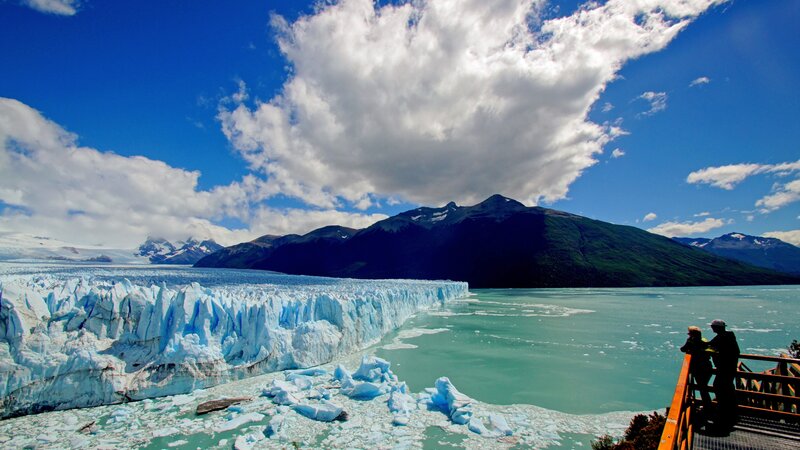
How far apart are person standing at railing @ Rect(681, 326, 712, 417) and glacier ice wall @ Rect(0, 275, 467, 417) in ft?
43.0

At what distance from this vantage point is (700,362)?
5238 millimetres

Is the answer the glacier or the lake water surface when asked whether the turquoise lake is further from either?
the glacier

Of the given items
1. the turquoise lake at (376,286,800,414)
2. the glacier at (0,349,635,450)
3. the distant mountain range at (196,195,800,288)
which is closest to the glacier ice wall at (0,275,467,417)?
the glacier at (0,349,635,450)

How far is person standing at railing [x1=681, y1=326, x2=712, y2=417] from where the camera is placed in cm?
510

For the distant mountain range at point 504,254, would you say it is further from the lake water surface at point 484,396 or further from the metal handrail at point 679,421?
the metal handrail at point 679,421

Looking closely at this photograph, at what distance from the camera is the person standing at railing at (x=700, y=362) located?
5102mm

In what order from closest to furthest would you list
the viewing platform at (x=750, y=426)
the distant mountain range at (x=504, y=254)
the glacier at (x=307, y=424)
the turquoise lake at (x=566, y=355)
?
the viewing platform at (x=750, y=426), the glacier at (x=307, y=424), the turquoise lake at (x=566, y=355), the distant mountain range at (x=504, y=254)

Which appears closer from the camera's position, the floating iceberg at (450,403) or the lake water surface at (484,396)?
the lake water surface at (484,396)

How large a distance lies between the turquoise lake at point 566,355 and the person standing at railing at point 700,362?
646 centimetres

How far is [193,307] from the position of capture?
13508 mm

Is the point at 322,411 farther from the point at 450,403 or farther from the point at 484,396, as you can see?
the point at 484,396

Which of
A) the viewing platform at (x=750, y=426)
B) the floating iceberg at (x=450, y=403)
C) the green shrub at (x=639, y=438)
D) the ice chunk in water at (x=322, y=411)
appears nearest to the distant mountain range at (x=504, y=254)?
the floating iceberg at (x=450, y=403)

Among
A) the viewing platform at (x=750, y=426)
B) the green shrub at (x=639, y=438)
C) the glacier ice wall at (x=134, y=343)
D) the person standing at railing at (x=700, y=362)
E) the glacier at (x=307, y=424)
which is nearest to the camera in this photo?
the viewing platform at (x=750, y=426)

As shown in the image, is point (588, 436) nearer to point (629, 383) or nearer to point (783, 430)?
point (783, 430)
